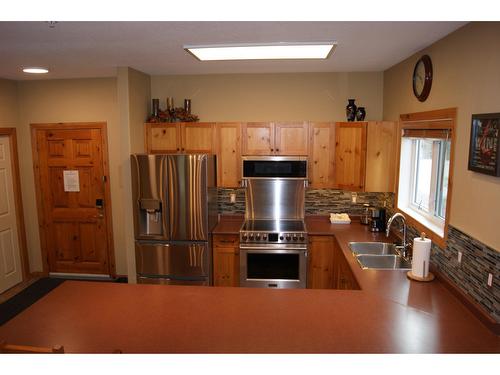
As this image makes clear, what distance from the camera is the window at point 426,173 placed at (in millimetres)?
2742

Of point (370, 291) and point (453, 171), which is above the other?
point (453, 171)

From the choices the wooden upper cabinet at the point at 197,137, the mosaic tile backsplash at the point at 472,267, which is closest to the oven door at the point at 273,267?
the wooden upper cabinet at the point at 197,137

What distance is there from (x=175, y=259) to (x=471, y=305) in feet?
9.16

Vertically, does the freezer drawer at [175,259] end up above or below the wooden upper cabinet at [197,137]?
below

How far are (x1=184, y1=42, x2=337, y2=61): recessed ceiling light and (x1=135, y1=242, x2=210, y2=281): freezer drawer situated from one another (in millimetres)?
2070

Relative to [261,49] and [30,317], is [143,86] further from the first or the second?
[30,317]

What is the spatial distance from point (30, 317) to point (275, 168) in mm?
2681

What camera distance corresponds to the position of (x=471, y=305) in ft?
6.97

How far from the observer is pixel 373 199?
4.41 metres

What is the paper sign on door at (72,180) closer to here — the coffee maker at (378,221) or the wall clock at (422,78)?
the coffee maker at (378,221)

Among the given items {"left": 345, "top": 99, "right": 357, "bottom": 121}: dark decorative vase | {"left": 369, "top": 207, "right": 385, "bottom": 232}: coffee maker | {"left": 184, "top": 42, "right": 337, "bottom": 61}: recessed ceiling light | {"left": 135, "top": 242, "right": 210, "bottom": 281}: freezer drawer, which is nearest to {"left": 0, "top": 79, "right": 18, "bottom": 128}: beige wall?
{"left": 135, "top": 242, "right": 210, "bottom": 281}: freezer drawer

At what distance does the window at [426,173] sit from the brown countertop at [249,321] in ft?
2.32
